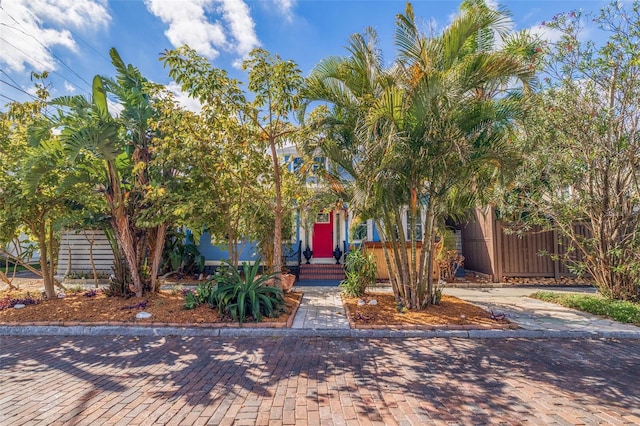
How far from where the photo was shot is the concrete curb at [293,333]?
5578mm

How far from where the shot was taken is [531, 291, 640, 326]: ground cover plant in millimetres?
6258

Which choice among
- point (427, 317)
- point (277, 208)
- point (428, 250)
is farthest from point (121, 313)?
point (428, 250)

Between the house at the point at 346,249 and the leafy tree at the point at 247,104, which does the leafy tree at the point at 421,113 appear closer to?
the leafy tree at the point at 247,104

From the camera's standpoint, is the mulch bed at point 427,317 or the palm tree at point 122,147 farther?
the palm tree at point 122,147

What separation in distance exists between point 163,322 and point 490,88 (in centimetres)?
830

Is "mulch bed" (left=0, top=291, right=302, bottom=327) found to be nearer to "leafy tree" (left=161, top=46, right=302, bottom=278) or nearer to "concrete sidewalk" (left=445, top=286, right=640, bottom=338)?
"leafy tree" (left=161, top=46, right=302, bottom=278)

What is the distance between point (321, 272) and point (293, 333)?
6106 mm

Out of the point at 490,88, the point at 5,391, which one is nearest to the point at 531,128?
the point at 490,88

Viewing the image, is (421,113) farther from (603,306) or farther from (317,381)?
(603,306)

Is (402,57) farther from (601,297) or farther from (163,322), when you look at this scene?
(601,297)

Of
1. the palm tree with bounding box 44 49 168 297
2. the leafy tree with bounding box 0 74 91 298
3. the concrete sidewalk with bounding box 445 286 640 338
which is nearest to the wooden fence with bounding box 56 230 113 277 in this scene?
the leafy tree with bounding box 0 74 91 298

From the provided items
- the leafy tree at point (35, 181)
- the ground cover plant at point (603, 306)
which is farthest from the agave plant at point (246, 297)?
the ground cover plant at point (603, 306)

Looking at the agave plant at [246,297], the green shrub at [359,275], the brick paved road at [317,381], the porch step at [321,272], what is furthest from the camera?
the porch step at [321,272]

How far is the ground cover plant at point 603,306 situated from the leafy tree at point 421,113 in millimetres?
3657
